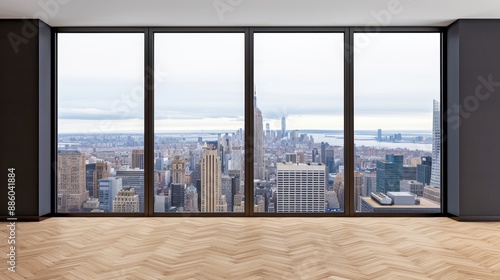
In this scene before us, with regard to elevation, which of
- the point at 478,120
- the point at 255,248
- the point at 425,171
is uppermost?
the point at 478,120

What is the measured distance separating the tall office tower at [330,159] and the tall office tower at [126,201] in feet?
8.95

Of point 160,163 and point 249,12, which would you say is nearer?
point 249,12

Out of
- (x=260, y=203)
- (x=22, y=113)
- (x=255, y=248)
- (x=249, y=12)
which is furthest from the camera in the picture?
(x=260, y=203)

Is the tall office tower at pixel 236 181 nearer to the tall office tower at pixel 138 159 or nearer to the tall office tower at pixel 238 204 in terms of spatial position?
the tall office tower at pixel 238 204

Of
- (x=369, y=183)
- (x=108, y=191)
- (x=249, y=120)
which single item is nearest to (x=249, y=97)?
(x=249, y=120)

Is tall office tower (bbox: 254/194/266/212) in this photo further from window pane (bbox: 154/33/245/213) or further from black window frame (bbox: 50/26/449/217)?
window pane (bbox: 154/33/245/213)

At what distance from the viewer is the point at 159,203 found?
16.7 ft

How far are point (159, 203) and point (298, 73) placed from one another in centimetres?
269

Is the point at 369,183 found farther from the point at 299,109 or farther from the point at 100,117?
the point at 100,117

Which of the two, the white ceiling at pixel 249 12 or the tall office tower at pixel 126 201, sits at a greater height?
the white ceiling at pixel 249 12

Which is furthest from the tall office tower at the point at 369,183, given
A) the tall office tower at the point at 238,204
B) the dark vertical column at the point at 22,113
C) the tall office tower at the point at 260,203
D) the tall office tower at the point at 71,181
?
the dark vertical column at the point at 22,113

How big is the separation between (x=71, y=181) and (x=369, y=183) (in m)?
4.23

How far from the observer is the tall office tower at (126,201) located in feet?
16.6

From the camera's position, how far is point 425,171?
16.8 ft
